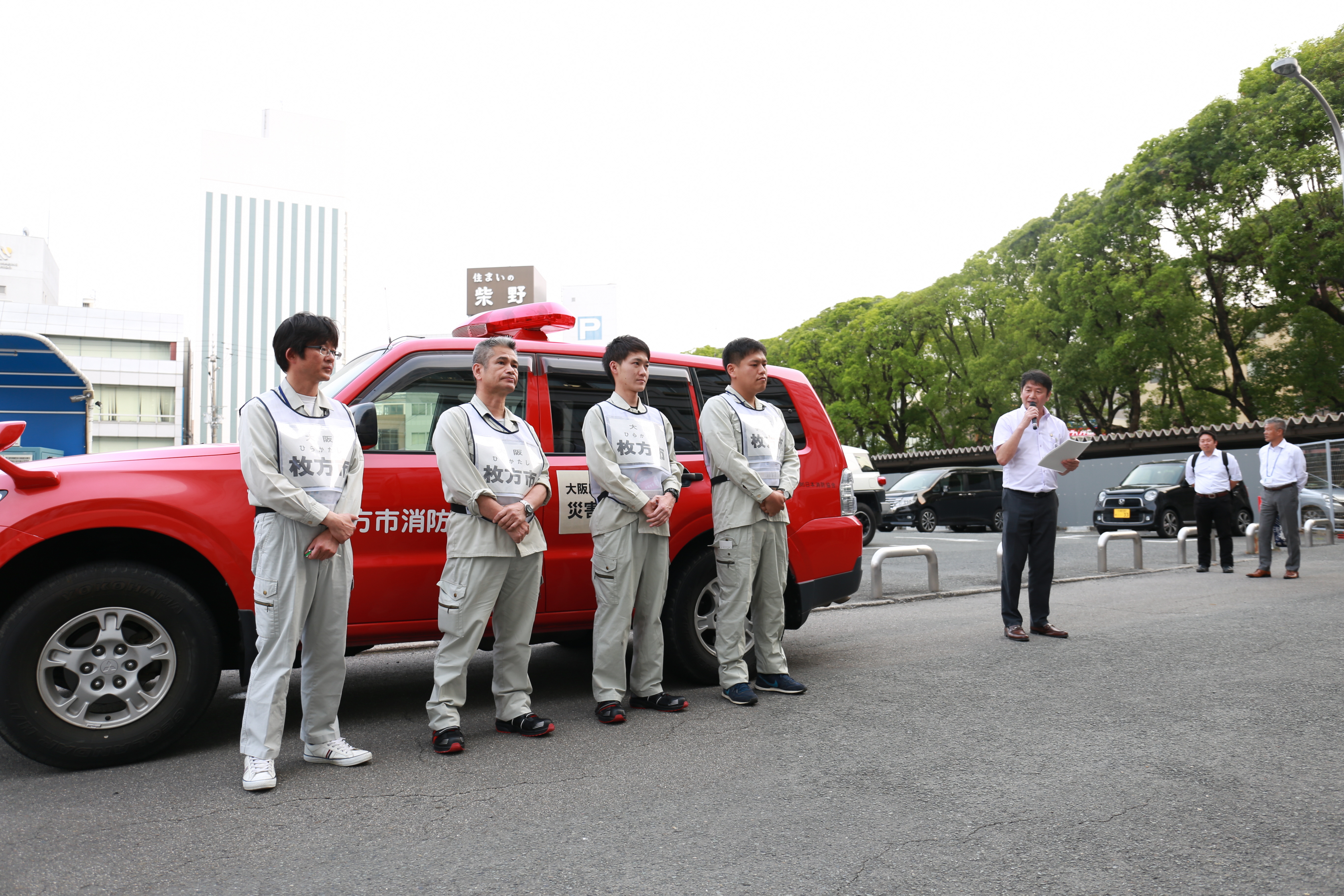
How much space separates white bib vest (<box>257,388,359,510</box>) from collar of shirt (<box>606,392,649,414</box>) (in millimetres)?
1356

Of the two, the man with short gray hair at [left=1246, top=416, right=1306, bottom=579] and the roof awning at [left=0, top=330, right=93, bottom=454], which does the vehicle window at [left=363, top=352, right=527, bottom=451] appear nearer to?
the roof awning at [left=0, top=330, right=93, bottom=454]

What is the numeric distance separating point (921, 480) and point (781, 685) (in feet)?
61.9

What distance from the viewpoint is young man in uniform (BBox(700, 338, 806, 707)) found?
4.73 meters

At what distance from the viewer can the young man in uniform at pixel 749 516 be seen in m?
4.73

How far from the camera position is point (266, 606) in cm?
354

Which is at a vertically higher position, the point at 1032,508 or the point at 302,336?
the point at 302,336

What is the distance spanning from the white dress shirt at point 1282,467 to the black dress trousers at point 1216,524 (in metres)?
0.51

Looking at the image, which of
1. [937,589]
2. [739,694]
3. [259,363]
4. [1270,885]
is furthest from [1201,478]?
[259,363]

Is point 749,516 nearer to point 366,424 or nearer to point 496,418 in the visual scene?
point 496,418

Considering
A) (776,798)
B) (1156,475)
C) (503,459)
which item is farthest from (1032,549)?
(1156,475)

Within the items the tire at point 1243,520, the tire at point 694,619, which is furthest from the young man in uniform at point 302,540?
the tire at point 1243,520

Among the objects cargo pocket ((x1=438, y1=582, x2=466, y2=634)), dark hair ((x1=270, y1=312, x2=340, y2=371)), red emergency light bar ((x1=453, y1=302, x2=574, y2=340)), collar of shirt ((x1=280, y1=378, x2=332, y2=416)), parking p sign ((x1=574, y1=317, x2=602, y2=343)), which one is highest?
parking p sign ((x1=574, y1=317, x2=602, y2=343))

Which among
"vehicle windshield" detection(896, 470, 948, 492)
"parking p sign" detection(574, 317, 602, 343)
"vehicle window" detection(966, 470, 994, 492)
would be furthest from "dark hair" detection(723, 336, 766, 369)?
"parking p sign" detection(574, 317, 602, 343)

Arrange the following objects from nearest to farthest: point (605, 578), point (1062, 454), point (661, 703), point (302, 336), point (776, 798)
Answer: point (776, 798) < point (302, 336) < point (605, 578) < point (661, 703) < point (1062, 454)
